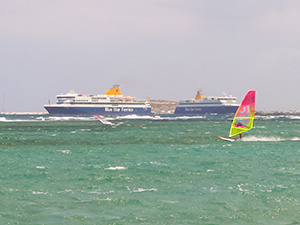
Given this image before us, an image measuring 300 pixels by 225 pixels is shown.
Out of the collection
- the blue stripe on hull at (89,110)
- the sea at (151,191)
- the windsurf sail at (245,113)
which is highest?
the windsurf sail at (245,113)

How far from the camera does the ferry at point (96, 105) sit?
592ft

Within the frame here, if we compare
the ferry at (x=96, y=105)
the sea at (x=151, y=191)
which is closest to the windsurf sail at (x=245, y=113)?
the sea at (x=151, y=191)

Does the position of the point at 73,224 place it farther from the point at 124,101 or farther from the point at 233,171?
the point at 124,101

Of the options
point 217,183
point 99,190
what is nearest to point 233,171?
point 217,183

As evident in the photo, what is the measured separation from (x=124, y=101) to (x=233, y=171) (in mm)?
172118

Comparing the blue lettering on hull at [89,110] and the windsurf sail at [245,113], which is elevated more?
the windsurf sail at [245,113]

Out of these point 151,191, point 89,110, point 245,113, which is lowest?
point 89,110

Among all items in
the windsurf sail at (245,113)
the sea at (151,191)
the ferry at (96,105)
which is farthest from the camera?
the ferry at (96,105)

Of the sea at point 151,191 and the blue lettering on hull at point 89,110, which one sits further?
the blue lettering on hull at point 89,110

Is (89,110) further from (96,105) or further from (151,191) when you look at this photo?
(151,191)

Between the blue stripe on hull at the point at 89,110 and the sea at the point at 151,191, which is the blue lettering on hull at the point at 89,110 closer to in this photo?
the blue stripe on hull at the point at 89,110

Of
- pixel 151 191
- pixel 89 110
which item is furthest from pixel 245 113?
pixel 89 110

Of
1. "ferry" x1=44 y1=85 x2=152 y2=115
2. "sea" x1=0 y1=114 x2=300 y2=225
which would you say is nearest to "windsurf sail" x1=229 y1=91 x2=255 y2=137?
"sea" x1=0 y1=114 x2=300 y2=225

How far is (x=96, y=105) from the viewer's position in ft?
605
